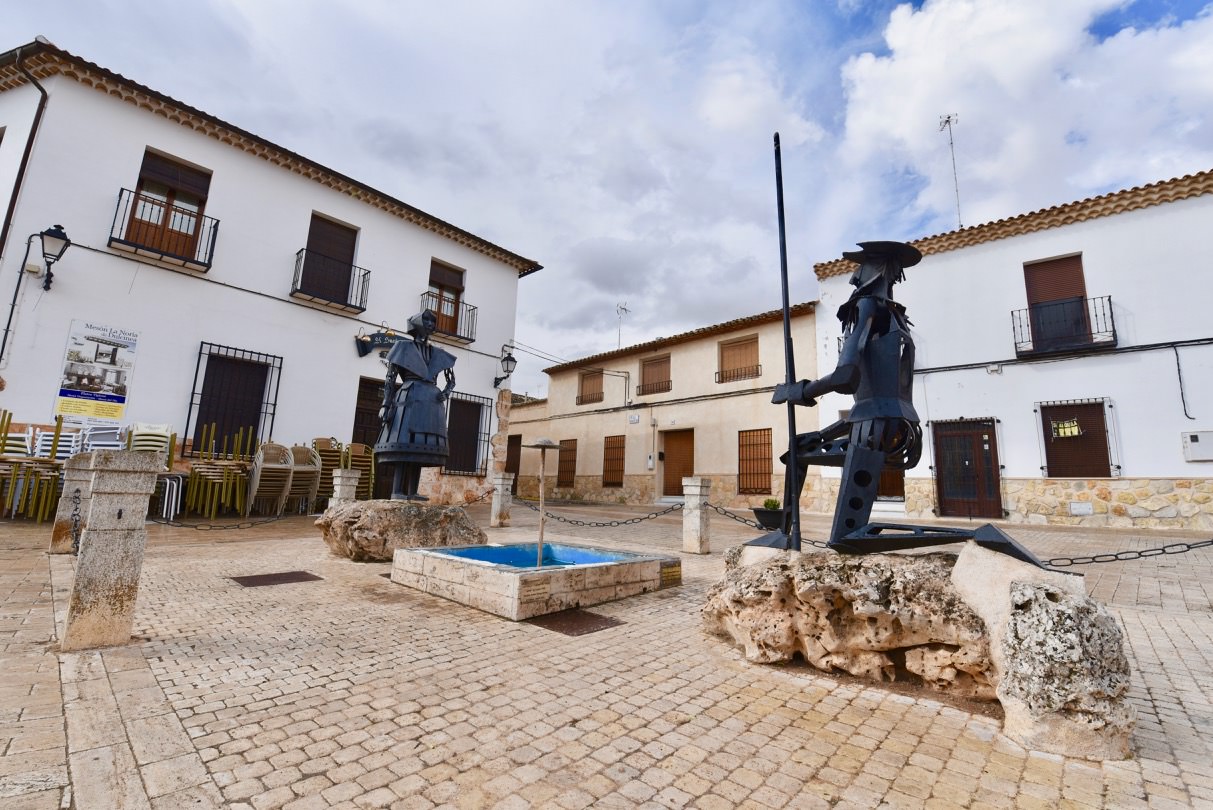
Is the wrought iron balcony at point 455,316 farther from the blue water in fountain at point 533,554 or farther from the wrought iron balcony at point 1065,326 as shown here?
the wrought iron balcony at point 1065,326

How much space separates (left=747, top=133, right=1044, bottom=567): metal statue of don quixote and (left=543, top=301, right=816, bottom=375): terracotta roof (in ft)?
39.5

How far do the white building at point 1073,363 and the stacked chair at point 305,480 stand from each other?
476 inches

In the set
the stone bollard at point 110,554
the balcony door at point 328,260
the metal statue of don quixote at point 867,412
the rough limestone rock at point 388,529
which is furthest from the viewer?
the balcony door at point 328,260

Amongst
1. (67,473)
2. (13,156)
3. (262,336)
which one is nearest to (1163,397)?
(67,473)

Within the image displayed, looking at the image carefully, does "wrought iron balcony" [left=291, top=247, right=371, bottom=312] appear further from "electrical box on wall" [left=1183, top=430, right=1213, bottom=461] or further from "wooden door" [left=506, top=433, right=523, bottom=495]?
"electrical box on wall" [left=1183, top=430, right=1213, bottom=461]

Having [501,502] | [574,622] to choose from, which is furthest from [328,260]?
[574,622]

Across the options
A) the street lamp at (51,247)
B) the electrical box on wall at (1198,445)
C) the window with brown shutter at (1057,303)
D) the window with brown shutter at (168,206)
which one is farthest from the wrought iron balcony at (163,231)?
the electrical box on wall at (1198,445)

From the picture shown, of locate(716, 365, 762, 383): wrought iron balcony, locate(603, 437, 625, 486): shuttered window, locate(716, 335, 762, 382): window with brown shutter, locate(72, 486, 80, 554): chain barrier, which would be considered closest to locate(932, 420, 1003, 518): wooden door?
locate(716, 365, 762, 383): wrought iron balcony

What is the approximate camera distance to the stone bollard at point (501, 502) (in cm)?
1000

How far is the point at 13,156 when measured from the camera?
8852 millimetres

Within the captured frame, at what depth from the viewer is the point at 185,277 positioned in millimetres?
10195

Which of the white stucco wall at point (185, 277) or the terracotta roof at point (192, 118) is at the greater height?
the terracotta roof at point (192, 118)

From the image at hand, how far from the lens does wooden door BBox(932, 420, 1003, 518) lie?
11.9m

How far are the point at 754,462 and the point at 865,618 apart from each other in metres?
13.5
